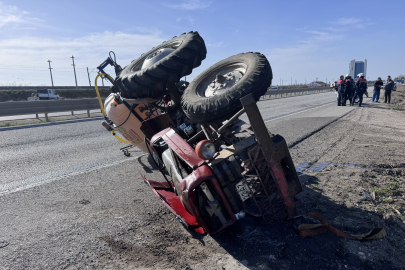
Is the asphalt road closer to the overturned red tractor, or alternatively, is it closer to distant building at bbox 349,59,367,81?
the overturned red tractor

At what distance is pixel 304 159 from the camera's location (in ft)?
17.0

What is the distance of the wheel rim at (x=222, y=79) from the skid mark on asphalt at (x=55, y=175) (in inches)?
97.2

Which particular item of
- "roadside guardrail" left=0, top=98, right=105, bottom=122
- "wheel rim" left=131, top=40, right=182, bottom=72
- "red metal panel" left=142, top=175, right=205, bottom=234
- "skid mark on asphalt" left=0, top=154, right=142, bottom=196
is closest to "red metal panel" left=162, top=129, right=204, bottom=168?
"red metal panel" left=142, top=175, right=205, bottom=234

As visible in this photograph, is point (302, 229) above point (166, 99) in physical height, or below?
below

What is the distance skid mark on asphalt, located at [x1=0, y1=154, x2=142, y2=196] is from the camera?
12.9 feet

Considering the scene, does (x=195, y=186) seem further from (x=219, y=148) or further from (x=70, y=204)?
(x=70, y=204)

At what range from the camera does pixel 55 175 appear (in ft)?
14.6

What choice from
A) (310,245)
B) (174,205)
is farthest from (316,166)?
(174,205)

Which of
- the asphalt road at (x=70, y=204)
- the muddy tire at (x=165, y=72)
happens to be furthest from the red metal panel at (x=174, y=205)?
the muddy tire at (x=165, y=72)

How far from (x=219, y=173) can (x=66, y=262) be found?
4.94 ft

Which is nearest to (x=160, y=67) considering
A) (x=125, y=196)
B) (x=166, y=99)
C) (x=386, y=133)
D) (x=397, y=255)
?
(x=166, y=99)

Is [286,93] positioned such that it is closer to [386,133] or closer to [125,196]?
[386,133]

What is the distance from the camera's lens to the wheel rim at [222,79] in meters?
3.40

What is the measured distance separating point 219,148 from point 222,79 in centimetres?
91
